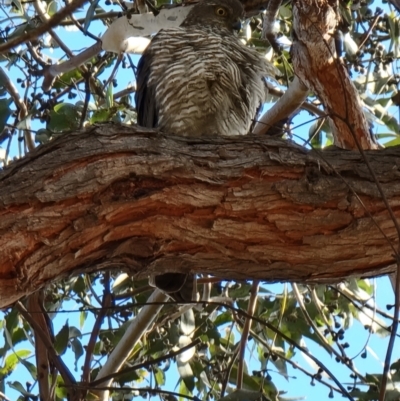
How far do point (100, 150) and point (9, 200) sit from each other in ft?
0.86

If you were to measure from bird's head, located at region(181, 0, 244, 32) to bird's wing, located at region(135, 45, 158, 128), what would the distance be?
527 millimetres

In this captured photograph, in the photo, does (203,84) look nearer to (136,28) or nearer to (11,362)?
(136,28)

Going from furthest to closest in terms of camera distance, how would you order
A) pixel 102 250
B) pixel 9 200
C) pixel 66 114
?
pixel 66 114, pixel 102 250, pixel 9 200

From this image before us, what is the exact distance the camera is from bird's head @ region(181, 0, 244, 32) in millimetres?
3645

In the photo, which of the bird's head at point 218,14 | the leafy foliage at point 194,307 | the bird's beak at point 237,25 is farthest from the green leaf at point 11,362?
the bird's beak at point 237,25

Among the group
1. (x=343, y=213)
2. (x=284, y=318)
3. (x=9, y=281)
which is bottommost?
(x=9, y=281)

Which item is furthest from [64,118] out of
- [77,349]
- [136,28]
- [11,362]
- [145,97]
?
[11,362]

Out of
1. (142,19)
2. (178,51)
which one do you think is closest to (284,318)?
(178,51)

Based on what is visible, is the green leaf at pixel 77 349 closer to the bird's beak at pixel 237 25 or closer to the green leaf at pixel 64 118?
the green leaf at pixel 64 118

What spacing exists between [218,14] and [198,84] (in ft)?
2.93

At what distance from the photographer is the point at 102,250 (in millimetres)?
1846

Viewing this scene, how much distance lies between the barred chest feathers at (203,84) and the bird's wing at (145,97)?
1.1 inches

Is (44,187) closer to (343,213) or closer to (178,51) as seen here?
(343,213)

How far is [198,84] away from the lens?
2.95m
